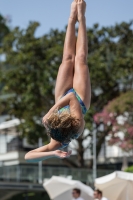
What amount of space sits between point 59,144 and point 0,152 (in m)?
35.4

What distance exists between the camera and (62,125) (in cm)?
689

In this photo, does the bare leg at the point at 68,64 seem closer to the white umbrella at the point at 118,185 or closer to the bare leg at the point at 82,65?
the bare leg at the point at 82,65

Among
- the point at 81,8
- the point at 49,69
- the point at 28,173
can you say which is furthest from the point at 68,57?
the point at 49,69

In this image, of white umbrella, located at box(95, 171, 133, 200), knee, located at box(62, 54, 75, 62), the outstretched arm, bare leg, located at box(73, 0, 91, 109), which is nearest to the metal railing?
white umbrella, located at box(95, 171, 133, 200)

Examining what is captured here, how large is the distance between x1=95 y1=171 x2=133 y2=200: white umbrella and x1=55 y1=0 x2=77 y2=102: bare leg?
7.08 m

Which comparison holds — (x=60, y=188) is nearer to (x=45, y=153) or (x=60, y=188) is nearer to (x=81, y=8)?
(x=81, y=8)

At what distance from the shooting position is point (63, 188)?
1595cm

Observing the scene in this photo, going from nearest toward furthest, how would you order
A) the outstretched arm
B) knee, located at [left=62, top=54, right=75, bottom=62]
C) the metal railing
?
the outstretched arm
knee, located at [left=62, top=54, right=75, bottom=62]
the metal railing

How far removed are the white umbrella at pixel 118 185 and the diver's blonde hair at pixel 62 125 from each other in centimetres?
763

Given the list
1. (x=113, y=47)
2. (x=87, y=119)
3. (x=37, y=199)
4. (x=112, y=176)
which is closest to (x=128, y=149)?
(x=87, y=119)

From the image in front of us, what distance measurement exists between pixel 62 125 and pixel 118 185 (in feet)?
27.0

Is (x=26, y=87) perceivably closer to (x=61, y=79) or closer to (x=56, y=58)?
(x=56, y=58)

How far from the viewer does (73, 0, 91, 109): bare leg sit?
295 inches

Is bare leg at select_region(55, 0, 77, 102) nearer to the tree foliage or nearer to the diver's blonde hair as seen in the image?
the diver's blonde hair
